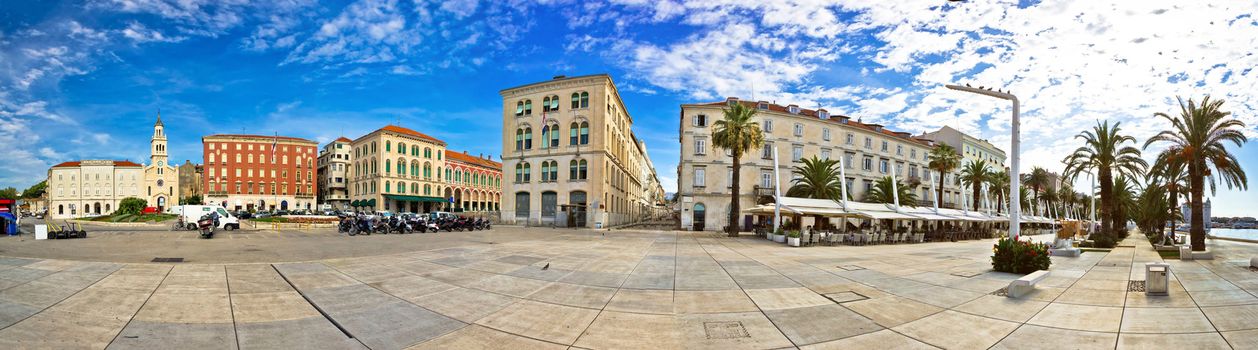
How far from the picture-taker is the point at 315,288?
928 centimetres

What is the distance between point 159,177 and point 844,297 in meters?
126

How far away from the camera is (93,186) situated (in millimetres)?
92812

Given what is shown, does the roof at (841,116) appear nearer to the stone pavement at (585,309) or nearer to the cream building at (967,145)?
the cream building at (967,145)

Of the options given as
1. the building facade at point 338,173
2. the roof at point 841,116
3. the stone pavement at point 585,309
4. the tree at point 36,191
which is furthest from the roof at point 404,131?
the tree at point 36,191

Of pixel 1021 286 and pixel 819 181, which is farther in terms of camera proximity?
pixel 819 181

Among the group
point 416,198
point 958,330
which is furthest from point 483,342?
point 416,198

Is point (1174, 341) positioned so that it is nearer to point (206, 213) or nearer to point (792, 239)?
point (792, 239)

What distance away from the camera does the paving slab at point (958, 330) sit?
632cm

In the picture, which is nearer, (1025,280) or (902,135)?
(1025,280)

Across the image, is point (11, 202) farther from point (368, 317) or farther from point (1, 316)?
point (368, 317)

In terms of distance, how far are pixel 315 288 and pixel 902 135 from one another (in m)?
67.5

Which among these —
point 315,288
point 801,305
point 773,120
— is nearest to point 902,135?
point 773,120

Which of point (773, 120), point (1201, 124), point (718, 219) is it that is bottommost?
point (718, 219)

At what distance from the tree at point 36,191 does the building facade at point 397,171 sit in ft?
313
